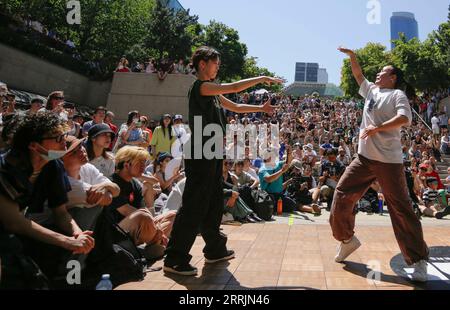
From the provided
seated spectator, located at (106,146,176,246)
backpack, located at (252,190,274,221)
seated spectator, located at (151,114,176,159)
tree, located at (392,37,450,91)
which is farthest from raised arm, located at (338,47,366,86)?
tree, located at (392,37,450,91)

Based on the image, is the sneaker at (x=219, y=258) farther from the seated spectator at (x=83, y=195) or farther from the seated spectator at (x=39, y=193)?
the seated spectator at (x=39, y=193)

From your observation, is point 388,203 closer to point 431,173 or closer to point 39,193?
point 39,193

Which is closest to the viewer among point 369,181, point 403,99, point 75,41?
point 403,99

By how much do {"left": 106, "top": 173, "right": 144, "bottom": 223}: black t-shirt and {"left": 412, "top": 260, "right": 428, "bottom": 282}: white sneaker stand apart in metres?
2.73

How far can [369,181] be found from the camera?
356 cm

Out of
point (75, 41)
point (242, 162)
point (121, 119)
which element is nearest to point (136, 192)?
A: point (242, 162)

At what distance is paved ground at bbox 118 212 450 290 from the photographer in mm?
3010

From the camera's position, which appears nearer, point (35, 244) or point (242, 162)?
point (35, 244)

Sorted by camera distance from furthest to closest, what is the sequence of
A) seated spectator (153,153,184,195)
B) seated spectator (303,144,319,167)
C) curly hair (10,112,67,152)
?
seated spectator (303,144,319,167)
seated spectator (153,153,184,195)
curly hair (10,112,67,152)

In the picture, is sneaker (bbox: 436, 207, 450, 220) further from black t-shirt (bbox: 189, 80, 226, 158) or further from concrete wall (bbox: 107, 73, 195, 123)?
concrete wall (bbox: 107, 73, 195, 123)

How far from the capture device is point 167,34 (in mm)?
25703

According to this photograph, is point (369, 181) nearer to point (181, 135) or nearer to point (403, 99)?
point (403, 99)

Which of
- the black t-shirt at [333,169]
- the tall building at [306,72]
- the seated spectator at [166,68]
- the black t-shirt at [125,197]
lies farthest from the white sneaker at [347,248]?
the tall building at [306,72]
